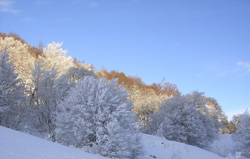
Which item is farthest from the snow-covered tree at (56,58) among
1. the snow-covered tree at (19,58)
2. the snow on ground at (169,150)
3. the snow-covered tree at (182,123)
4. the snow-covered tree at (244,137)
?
the snow-covered tree at (244,137)

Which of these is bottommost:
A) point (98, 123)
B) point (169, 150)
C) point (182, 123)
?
point (169, 150)

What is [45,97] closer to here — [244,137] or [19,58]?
[19,58]

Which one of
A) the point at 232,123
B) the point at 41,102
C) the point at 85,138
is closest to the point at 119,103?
the point at 85,138

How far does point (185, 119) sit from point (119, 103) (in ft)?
A: 59.9

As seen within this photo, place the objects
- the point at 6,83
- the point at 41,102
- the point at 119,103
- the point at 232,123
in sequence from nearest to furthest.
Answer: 1. the point at 119,103
2. the point at 6,83
3. the point at 41,102
4. the point at 232,123

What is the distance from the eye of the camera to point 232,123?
53781mm

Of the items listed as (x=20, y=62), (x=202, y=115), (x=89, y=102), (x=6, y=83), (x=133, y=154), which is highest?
(x=20, y=62)

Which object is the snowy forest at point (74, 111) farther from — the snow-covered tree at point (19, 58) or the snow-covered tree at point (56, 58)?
the snow-covered tree at point (56, 58)

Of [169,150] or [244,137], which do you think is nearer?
[169,150]

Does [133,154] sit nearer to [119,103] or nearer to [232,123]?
[119,103]

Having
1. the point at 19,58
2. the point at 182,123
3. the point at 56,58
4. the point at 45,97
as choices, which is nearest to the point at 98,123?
the point at 45,97

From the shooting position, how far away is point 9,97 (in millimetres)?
11945

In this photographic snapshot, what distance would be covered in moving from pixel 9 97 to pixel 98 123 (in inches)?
224

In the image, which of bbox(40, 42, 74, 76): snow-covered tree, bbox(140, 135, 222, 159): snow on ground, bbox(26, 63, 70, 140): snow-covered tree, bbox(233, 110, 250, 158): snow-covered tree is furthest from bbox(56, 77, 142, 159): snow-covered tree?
bbox(233, 110, 250, 158): snow-covered tree
